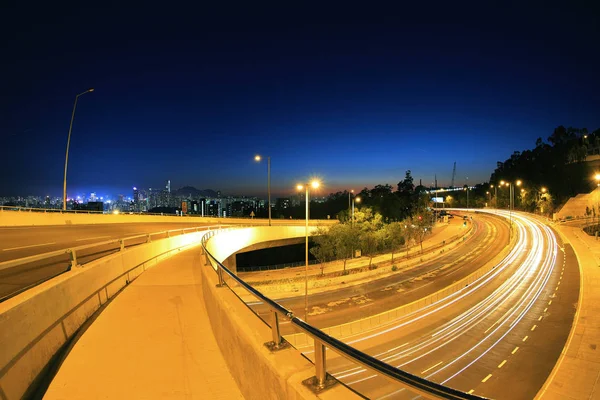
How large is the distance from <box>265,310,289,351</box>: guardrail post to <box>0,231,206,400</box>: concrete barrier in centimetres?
331

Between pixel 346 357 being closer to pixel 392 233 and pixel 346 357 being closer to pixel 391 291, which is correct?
pixel 391 291

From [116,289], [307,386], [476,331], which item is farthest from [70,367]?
[476,331]

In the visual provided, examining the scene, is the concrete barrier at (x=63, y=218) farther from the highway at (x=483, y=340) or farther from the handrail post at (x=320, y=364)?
the handrail post at (x=320, y=364)

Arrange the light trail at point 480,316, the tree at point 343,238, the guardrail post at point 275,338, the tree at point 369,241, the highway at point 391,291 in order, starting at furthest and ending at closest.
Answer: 1. the tree at point 369,241
2. the tree at point 343,238
3. the highway at point 391,291
4. the light trail at point 480,316
5. the guardrail post at point 275,338

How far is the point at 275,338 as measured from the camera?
319 cm

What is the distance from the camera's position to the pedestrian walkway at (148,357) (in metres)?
4.01

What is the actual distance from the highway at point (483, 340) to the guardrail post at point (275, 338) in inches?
488

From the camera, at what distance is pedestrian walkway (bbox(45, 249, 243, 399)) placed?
4008mm

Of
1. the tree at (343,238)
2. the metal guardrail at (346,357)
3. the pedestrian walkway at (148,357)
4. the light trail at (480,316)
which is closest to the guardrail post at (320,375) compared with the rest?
the metal guardrail at (346,357)

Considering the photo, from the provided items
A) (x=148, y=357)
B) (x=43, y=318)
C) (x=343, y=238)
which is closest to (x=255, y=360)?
(x=148, y=357)

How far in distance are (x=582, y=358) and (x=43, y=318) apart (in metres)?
26.5

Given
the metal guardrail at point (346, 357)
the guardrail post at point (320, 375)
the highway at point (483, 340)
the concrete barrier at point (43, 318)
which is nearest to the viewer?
the metal guardrail at point (346, 357)

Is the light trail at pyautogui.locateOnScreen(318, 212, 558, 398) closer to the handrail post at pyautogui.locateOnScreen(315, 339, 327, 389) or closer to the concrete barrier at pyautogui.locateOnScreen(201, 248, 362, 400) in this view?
the concrete barrier at pyautogui.locateOnScreen(201, 248, 362, 400)

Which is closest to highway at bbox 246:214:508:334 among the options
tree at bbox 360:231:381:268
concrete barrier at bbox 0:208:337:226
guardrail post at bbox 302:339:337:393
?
tree at bbox 360:231:381:268
